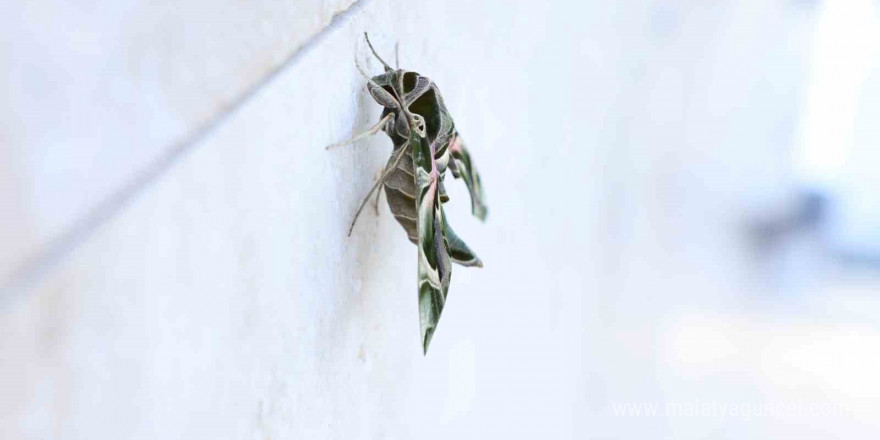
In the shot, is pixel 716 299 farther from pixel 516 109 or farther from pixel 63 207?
pixel 63 207

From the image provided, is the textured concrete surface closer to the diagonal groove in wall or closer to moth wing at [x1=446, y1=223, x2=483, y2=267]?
the diagonal groove in wall

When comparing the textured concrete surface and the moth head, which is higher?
the moth head

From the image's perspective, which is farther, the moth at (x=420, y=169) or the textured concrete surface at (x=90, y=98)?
the moth at (x=420, y=169)

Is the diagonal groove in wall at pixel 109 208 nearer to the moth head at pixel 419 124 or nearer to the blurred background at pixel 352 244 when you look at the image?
the blurred background at pixel 352 244

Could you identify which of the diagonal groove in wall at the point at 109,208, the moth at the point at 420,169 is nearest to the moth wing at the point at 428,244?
the moth at the point at 420,169

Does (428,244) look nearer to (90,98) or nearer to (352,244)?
(352,244)

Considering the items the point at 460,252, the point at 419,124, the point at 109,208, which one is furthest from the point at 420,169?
the point at 109,208

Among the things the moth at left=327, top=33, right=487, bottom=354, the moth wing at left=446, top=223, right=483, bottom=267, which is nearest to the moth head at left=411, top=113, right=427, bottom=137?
the moth at left=327, top=33, right=487, bottom=354
